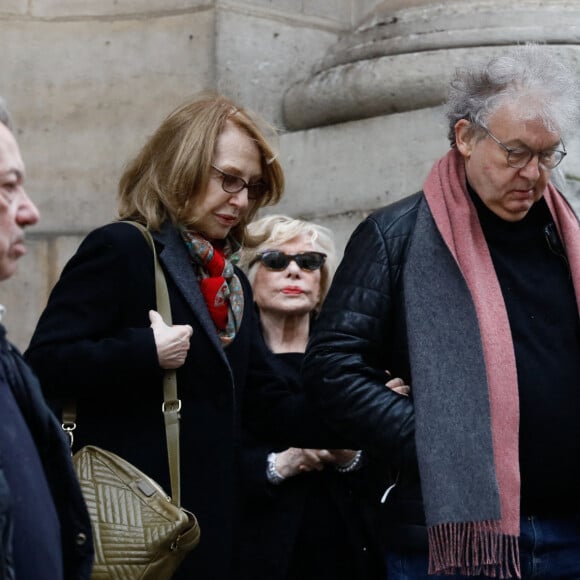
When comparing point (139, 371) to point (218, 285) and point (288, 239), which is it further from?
point (288, 239)

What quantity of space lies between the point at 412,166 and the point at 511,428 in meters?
2.15

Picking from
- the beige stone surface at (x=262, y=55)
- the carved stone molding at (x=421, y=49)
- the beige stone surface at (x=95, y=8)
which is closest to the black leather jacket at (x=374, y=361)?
the carved stone molding at (x=421, y=49)

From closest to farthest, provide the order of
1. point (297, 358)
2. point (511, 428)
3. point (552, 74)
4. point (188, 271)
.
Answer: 1. point (511, 428)
2. point (552, 74)
3. point (188, 271)
4. point (297, 358)

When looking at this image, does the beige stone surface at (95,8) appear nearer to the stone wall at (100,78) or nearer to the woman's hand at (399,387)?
the stone wall at (100,78)

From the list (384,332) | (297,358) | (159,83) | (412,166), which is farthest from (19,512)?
(159,83)

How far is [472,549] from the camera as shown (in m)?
3.25

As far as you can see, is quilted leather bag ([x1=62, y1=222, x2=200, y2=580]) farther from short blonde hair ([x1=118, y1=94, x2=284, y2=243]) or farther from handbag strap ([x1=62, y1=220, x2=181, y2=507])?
short blonde hair ([x1=118, y1=94, x2=284, y2=243])

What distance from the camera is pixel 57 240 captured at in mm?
5629

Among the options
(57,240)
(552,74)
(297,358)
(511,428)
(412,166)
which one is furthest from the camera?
(57,240)

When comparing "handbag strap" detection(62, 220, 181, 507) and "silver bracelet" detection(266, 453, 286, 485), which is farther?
"silver bracelet" detection(266, 453, 286, 485)

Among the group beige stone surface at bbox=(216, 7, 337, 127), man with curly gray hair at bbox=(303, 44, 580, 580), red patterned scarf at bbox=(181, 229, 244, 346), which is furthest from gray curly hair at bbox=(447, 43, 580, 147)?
beige stone surface at bbox=(216, 7, 337, 127)

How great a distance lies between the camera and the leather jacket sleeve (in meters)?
3.32

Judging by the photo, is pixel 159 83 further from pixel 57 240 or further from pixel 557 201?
pixel 557 201

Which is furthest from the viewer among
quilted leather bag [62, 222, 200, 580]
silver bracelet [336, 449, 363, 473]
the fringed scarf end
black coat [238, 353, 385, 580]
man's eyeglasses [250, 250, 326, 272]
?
man's eyeglasses [250, 250, 326, 272]
